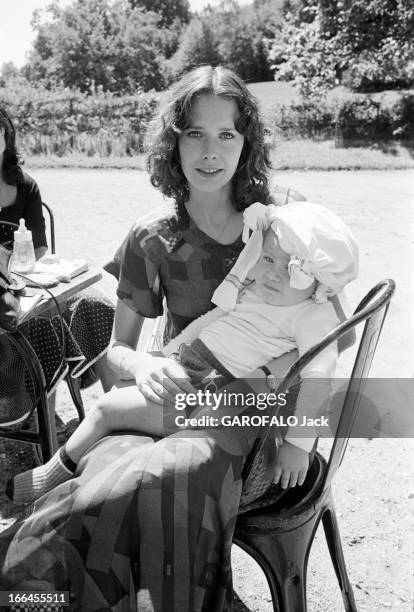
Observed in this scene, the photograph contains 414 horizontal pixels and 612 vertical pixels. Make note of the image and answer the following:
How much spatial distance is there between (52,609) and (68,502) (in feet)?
0.95

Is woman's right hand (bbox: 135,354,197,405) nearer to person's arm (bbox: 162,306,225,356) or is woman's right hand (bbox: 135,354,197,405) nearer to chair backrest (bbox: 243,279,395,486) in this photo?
person's arm (bbox: 162,306,225,356)

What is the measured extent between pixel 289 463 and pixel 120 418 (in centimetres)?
49

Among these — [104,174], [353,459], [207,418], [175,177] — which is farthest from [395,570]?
[104,174]

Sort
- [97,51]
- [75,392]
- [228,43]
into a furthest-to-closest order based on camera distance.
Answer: [228,43] → [97,51] → [75,392]

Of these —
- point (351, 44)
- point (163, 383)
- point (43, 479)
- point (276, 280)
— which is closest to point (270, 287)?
point (276, 280)

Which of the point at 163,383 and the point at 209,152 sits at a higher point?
the point at 209,152

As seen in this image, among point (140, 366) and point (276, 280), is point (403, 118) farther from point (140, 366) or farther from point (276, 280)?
point (140, 366)

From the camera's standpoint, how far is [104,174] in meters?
12.6

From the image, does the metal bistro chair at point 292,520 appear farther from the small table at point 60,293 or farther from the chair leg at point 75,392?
the chair leg at point 75,392

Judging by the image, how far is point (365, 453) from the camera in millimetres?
2949

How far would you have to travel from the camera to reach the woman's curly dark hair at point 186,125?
2.03 m

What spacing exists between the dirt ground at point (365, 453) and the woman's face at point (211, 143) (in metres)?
1.37

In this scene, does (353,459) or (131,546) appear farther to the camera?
(353,459)

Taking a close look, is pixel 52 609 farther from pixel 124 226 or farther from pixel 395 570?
pixel 124 226
